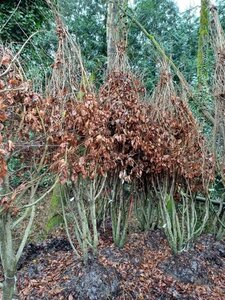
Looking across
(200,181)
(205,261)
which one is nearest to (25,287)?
(205,261)

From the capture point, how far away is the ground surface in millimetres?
3273

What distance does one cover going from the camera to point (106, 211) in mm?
4555

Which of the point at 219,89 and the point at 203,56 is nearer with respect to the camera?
the point at 219,89

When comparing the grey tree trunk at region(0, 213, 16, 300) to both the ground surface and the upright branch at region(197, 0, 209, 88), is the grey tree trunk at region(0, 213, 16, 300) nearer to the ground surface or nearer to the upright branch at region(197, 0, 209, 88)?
the ground surface

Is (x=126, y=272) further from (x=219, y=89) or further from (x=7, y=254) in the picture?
(x=219, y=89)

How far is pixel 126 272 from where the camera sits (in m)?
3.63

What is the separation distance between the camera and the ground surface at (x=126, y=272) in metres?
3.27

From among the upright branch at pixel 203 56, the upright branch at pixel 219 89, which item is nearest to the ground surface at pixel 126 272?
the upright branch at pixel 219 89

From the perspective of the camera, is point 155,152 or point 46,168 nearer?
point 46,168

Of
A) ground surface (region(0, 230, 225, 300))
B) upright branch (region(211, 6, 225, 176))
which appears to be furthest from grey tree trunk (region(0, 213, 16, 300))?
upright branch (region(211, 6, 225, 176))

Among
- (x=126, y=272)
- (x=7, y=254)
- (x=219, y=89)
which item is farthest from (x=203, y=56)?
(x=7, y=254)

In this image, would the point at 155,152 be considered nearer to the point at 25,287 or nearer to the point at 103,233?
the point at 103,233

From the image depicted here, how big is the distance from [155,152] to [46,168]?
53.2 inches

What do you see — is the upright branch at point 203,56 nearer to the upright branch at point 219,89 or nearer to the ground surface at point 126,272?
the upright branch at point 219,89
